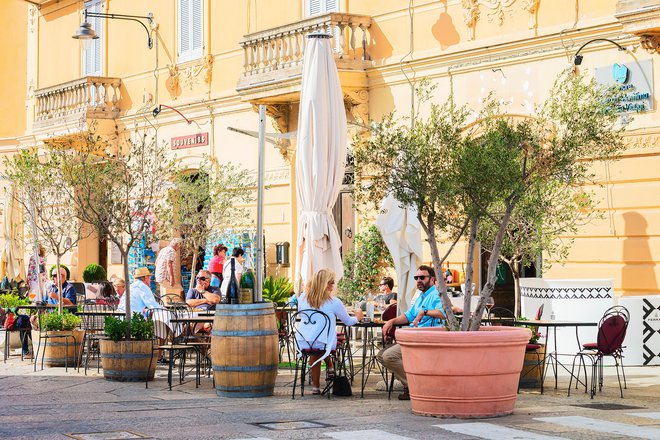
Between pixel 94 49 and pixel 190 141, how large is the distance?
18.3 feet

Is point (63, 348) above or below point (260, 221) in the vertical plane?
below

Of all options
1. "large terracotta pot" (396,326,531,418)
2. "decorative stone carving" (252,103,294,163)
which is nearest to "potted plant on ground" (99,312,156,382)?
"large terracotta pot" (396,326,531,418)

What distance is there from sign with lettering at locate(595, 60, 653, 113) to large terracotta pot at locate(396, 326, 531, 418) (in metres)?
7.19

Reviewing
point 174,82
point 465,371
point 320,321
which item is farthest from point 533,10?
point 174,82

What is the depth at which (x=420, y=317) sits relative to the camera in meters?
12.2

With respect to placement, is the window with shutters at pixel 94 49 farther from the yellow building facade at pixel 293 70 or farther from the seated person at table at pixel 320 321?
the seated person at table at pixel 320 321

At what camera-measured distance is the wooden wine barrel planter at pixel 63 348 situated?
15.9m

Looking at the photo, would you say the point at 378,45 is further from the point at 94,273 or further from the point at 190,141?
the point at 94,273

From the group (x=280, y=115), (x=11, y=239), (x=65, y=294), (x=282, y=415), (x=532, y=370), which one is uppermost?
(x=280, y=115)

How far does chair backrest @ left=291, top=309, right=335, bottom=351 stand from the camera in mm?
12523

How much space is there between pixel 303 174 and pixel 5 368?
494cm

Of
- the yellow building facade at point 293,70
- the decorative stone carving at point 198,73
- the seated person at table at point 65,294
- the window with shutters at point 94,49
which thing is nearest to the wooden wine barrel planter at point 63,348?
the seated person at table at point 65,294

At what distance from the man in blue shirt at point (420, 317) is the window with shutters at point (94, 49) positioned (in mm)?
19568

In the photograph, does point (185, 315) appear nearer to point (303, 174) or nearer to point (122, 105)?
point (303, 174)
